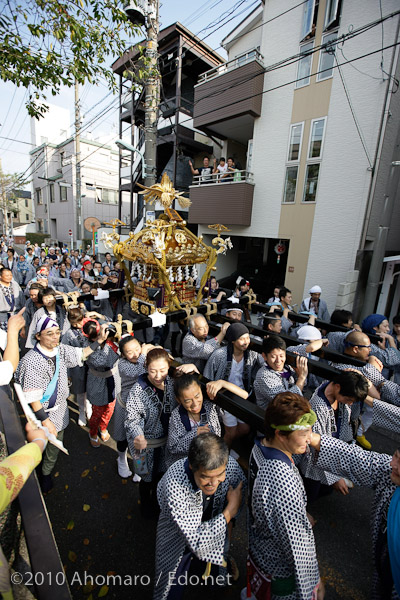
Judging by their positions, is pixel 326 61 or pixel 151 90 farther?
pixel 326 61

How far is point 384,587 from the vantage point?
1.49m

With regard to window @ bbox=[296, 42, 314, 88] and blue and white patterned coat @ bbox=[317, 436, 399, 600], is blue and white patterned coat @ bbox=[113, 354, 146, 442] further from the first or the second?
window @ bbox=[296, 42, 314, 88]

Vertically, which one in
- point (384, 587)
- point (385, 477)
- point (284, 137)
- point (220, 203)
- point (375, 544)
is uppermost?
point (284, 137)

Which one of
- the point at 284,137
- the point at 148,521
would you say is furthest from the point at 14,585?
the point at 284,137

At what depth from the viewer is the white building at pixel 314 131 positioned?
6.98m

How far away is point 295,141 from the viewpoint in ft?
27.8

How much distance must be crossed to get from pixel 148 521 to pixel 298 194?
28.6ft

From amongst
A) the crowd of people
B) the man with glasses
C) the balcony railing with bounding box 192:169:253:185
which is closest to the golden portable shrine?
the crowd of people

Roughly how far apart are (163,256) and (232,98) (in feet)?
Result: 26.0

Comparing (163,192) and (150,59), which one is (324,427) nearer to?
(163,192)

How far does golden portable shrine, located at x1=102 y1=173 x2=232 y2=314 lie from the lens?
4.45 meters

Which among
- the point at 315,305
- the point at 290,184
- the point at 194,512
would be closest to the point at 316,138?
the point at 290,184

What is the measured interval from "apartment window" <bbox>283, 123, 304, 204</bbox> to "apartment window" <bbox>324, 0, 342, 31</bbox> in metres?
2.43

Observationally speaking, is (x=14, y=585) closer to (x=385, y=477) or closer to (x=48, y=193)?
(x=385, y=477)
